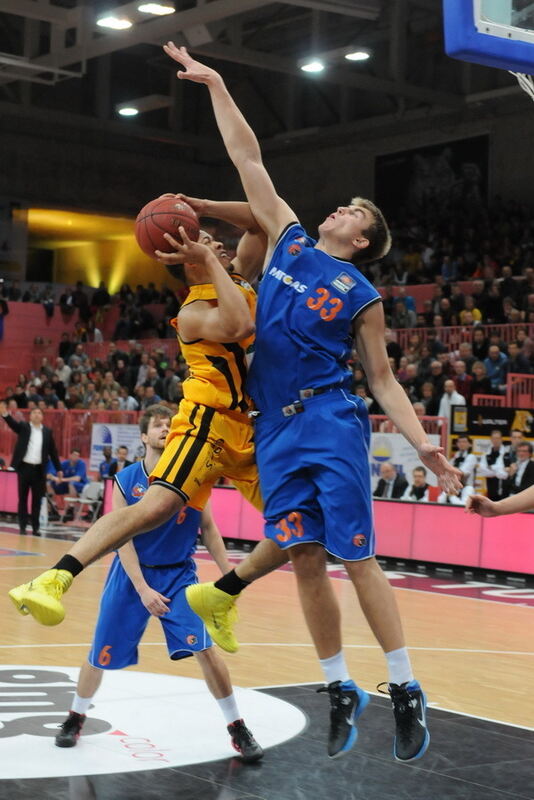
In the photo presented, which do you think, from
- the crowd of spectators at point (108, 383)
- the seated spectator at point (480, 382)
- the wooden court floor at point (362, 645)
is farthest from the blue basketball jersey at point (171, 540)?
the crowd of spectators at point (108, 383)

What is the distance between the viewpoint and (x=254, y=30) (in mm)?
29234

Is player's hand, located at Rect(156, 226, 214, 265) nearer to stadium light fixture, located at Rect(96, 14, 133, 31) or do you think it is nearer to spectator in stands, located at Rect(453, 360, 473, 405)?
spectator in stands, located at Rect(453, 360, 473, 405)

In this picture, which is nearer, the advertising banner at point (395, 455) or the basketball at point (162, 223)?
the basketball at point (162, 223)

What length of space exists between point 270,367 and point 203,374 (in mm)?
395

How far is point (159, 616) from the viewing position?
5.54m

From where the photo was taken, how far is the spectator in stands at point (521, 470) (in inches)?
576

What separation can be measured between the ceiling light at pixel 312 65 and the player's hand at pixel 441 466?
22577 mm

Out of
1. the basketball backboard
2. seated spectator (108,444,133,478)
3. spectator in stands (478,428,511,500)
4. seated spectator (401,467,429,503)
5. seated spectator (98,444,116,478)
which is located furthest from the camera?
seated spectator (98,444,116,478)

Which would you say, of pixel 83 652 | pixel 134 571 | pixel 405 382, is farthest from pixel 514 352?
pixel 134 571

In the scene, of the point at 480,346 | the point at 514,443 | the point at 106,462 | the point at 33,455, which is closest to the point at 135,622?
the point at 514,443

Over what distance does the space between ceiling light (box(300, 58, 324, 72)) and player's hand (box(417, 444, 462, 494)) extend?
22577mm

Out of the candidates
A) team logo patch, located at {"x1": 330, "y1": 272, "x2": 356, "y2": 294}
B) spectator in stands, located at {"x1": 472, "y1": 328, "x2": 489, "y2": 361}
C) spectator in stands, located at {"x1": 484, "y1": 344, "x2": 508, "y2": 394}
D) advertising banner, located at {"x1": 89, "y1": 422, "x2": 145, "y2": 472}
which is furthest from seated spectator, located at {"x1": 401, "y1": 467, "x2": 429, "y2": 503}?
team logo patch, located at {"x1": 330, "y1": 272, "x2": 356, "y2": 294}

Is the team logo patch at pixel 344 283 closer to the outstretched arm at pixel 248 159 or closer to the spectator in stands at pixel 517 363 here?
the outstretched arm at pixel 248 159

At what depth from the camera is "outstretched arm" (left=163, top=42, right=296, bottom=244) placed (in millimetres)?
5086
